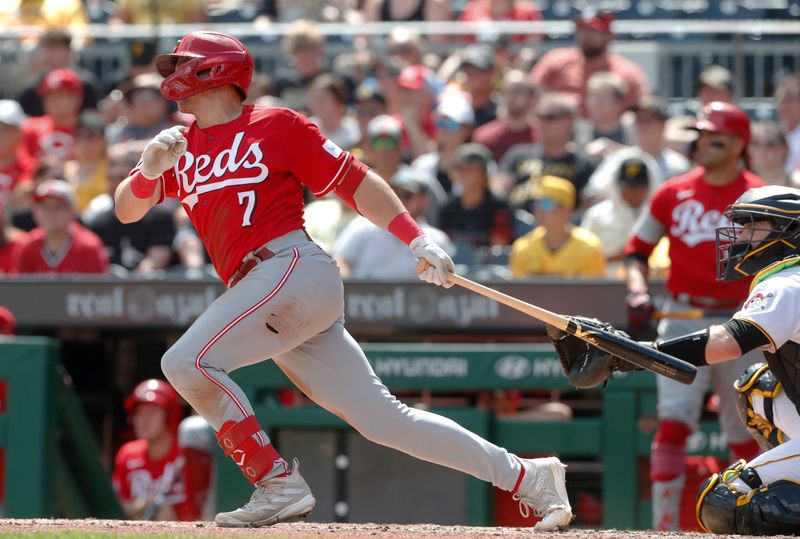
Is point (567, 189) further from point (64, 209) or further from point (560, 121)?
point (64, 209)

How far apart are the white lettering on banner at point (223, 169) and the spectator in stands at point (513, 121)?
5.94 metres

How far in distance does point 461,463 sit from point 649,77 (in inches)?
277

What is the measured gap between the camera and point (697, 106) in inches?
448

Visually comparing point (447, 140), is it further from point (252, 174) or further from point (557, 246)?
point (252, 174)

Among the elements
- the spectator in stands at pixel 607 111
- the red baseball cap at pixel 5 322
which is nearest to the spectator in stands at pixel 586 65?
the spectator in stands at pixel 607 111

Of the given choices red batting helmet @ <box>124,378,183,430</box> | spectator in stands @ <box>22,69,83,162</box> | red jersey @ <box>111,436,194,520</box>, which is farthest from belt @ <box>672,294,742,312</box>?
spectator in stands @ <box>22,69,83,162</box>

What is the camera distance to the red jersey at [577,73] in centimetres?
1124

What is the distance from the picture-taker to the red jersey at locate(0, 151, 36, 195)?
11594 mm

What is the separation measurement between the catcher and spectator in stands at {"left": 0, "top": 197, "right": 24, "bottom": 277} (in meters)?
5.73

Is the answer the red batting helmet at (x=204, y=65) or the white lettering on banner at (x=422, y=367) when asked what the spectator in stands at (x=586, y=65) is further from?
the red batting helmet at (x=204, y=65)

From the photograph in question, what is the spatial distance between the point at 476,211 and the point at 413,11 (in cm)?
344

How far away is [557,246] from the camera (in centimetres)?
894

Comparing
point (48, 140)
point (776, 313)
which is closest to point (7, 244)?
point (48, 140)

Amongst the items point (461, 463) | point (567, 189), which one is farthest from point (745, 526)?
point (567, 189)
